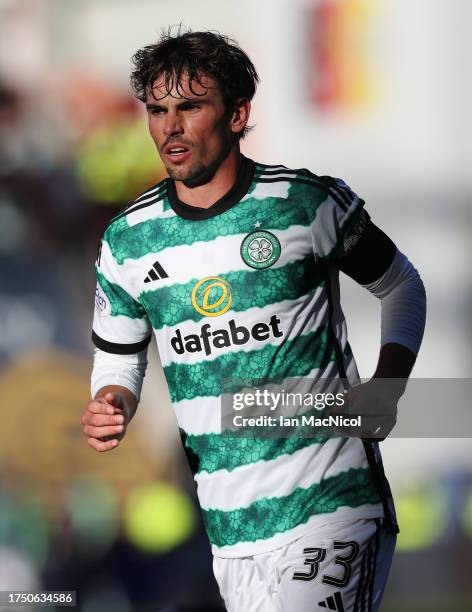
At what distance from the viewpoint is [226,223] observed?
8.62 feet

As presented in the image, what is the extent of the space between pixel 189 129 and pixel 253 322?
1.68 feet

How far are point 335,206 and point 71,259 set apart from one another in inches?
61.8

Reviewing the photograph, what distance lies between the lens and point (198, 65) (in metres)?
2.68

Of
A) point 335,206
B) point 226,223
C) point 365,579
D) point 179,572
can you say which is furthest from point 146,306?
point 179,572

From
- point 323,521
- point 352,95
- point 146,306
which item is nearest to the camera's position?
point 323,521

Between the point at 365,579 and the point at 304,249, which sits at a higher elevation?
the point at 304,249

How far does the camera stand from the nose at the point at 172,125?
2.61 metres

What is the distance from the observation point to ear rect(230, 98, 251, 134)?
2.73 m

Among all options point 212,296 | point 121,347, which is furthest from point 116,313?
point 212,296

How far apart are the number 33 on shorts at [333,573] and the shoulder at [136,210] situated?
2.96 feet

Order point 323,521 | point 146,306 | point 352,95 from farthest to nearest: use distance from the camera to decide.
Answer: point 352,95, point 146,306, point 323,521

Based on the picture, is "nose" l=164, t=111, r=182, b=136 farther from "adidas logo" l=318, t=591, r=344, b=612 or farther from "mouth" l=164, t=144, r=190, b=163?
"adidas logo" l=318, t=591, r=344, b=612

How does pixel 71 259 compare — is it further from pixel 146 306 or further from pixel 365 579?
pixel 365 579

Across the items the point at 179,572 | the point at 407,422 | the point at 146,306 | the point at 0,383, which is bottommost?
the point at 179,572
